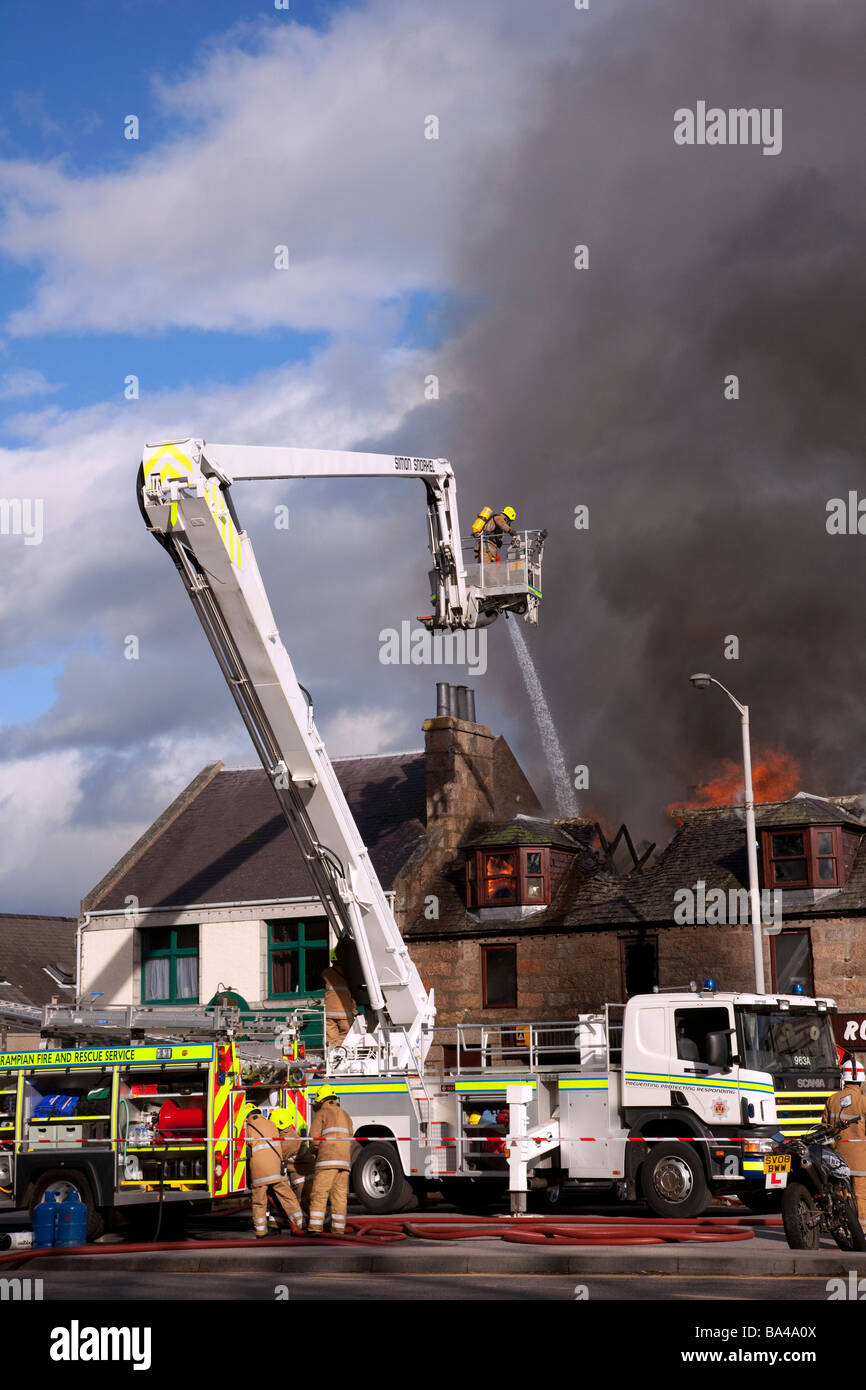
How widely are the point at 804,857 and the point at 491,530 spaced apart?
12766 millimetres

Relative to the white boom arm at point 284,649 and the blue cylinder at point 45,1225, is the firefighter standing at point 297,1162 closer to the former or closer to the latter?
the blue cylinder at point 45,1225

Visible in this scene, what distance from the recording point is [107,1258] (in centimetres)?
1563

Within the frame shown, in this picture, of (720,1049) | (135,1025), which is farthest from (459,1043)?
(135,1025)

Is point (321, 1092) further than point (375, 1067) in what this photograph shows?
No

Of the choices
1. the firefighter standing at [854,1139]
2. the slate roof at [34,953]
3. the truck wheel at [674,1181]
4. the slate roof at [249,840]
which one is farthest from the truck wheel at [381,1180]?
the slate roof at [34,953]

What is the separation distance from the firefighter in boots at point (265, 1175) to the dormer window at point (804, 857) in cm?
1861

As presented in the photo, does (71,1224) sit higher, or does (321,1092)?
(321,1092)

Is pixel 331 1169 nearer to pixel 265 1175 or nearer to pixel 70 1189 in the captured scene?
pixel 265 1175

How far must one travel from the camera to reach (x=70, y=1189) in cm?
1792

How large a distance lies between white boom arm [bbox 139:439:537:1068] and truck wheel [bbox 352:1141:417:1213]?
157cm

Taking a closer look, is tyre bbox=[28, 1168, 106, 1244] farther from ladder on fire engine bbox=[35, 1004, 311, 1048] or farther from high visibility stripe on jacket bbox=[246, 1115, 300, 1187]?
high visibility stripe on jacket bbox=[246, 1115, 300, 1187]

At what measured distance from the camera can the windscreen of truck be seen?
19.0 meters

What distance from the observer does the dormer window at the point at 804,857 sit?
33656 mm
